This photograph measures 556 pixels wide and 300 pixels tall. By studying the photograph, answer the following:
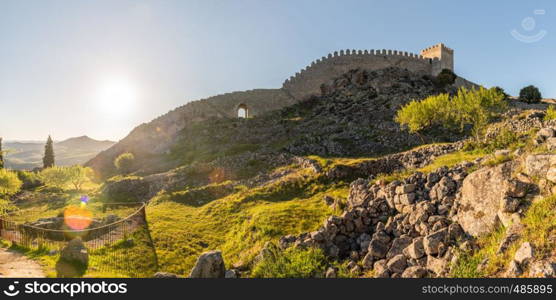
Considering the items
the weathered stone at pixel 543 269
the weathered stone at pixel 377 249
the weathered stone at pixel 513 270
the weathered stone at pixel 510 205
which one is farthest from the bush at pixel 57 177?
the weathered stone at pixel 543 269

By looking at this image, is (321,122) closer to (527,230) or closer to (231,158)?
(231,158)

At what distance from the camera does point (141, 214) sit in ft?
77.6

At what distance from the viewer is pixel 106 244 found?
1709 centimetres

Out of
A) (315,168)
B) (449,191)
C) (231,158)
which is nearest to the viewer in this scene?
(449,191)

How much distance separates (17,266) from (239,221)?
12.1m

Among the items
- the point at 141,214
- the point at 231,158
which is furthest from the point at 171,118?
the point at 141,214

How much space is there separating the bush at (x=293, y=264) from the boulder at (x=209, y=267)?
1373mm

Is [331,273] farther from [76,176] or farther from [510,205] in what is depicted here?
[76,176]

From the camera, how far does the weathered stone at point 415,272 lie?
8438 millimetres

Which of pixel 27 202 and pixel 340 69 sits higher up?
pixel 340 69

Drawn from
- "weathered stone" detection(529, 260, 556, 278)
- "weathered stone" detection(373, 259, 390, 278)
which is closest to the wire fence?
"weathered stone" detection(373, 259, 390, 278)

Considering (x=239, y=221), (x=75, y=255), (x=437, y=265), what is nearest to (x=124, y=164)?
(x=239, y=221)

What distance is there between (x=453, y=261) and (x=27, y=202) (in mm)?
55597

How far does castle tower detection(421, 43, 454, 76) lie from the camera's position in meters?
70.1
